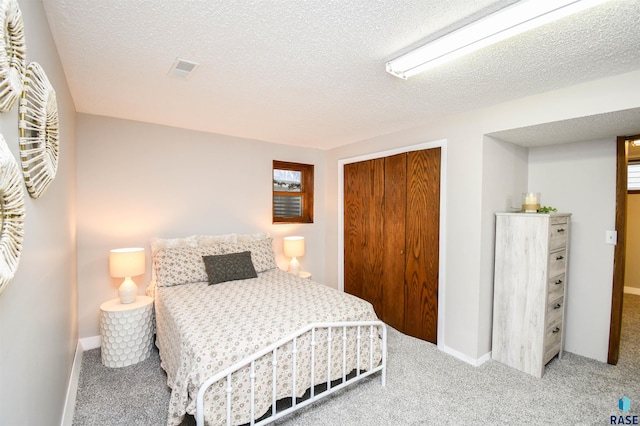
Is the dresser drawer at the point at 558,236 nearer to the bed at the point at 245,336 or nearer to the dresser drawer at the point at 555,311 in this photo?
the dresser drawer at the point at 555,311

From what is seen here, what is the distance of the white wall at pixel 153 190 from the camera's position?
9.53 feet

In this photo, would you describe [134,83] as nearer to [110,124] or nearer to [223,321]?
[110,124]

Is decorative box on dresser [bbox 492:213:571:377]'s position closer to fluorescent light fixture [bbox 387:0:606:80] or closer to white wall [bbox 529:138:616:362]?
white wall [bbox 529:138:616:362]

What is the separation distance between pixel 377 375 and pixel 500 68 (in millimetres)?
2468

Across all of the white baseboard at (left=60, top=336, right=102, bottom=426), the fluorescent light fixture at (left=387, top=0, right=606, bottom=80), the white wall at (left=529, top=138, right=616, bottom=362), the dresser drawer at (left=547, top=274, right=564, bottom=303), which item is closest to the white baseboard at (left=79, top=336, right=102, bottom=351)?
the white baseboard at (left=60, top=336, right=102, bottom=426)

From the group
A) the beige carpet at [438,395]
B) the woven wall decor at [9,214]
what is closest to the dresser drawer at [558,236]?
the beige carpet at [438,395]

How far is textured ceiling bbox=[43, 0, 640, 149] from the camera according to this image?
4.57ft

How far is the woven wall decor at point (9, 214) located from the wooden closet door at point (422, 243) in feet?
9.79

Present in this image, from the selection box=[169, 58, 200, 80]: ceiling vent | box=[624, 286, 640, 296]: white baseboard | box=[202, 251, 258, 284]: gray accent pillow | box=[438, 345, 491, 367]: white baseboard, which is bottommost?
box=[438, 345, 491, 367]: white baseboard

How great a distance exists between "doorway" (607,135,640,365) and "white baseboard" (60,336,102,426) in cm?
425

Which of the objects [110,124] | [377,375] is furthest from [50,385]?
[110,124]

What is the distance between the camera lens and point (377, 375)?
8.19ft

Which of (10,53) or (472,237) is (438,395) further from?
(10,53)

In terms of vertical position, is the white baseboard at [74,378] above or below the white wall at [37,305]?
below
